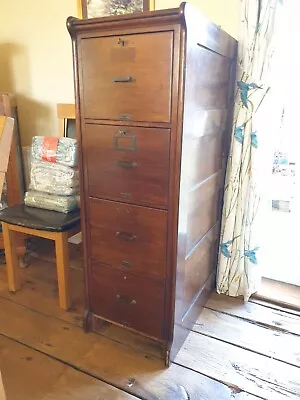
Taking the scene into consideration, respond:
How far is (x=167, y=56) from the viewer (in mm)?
1084

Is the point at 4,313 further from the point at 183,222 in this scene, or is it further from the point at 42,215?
the point at 183,222

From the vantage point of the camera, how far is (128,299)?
57.3 inches

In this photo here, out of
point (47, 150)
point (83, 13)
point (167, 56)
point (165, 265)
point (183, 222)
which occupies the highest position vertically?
point (83, 13)

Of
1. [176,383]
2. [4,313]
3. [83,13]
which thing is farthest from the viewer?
[83,13]

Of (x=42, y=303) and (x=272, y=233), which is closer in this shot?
(x=42, y=303)

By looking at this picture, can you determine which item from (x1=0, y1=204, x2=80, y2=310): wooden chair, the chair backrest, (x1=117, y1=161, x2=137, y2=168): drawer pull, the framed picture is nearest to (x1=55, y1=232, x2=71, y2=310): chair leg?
(x1=0, y1=204, x2=80, y2=310): wooden chair

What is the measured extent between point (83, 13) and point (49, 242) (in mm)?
1481

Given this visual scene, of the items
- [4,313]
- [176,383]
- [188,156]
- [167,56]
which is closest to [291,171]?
[188,156]

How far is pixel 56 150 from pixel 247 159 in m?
0.96

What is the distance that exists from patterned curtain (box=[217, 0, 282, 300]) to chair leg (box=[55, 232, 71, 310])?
0.80m

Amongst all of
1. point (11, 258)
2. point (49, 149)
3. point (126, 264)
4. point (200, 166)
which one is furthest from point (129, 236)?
point (11, 258)

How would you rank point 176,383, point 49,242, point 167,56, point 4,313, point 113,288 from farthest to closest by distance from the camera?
point 49,242
point 4,313
point 113,288
point 176,383
point 167,56

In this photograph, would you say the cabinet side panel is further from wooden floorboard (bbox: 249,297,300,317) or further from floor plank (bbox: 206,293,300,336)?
wooden floorboard (bbox: 249,297,300,317)

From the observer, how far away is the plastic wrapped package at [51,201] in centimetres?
176
